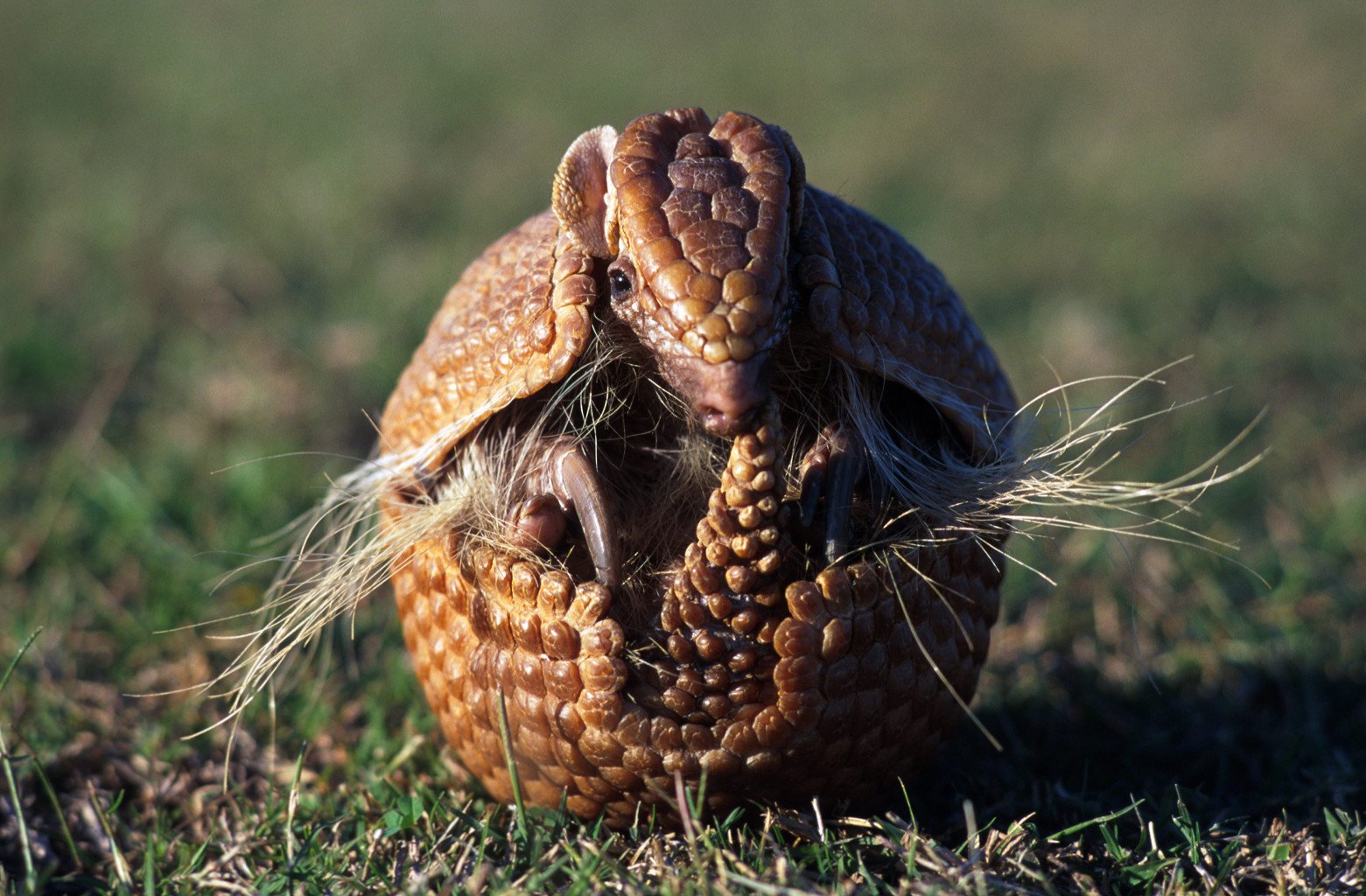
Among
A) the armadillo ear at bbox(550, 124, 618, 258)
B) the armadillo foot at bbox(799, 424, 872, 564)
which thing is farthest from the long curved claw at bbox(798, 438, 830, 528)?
the armadillo ear at bbox(550, 124, 618, 258)

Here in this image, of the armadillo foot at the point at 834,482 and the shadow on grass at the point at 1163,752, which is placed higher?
the armadillo foot at the point at 834,482

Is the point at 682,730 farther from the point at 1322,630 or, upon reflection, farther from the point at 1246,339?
the point at 1246,339

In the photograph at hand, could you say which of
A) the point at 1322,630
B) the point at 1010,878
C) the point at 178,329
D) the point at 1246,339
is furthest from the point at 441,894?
the point at 1246,339

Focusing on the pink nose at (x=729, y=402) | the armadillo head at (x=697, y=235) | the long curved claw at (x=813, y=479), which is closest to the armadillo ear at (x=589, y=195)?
the armadillo head at (x=697, y=235)

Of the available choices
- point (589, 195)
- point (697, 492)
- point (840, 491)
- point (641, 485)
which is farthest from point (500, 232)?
point (840, 491)

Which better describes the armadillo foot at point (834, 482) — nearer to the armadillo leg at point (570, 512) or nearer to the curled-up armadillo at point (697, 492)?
the curled-up armadillo at point (697, 492)

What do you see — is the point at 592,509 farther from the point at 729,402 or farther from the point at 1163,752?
the point at 1163,752

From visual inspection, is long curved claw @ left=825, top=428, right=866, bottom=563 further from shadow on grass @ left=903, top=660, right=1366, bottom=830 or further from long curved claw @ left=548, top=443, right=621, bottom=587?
shadow on grass @ left=903, top=660, right=1366, bottom=830
